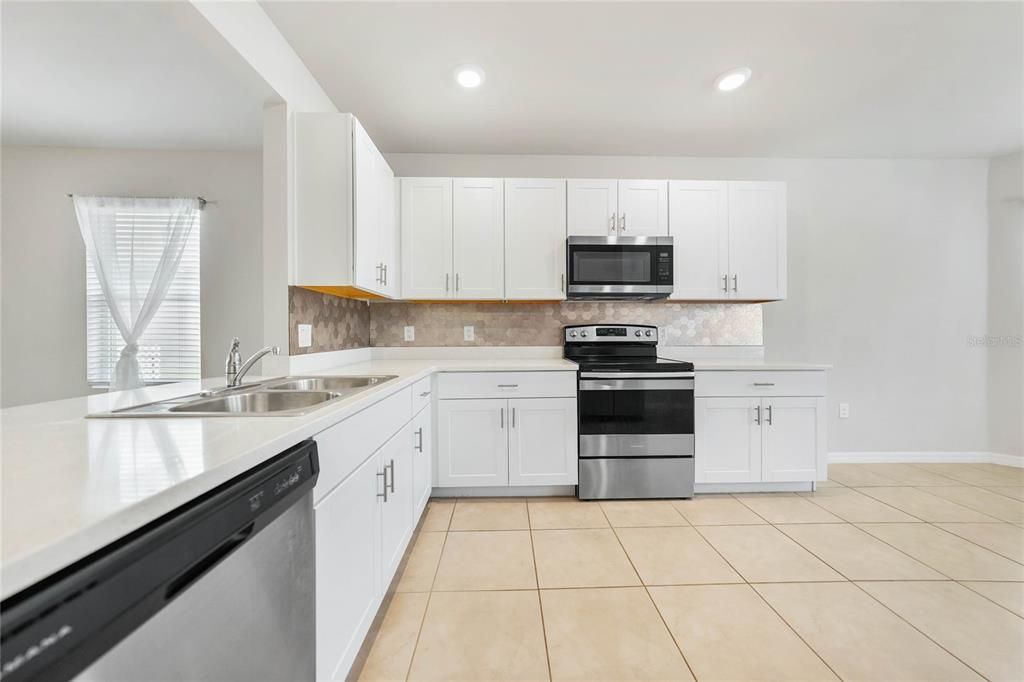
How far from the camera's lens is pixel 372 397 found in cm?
145

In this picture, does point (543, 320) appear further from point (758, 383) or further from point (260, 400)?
point (260, 400)

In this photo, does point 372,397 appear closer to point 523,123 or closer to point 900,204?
point 523,123

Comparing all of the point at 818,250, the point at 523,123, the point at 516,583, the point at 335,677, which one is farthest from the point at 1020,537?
the point at 523,123

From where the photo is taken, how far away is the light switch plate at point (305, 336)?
87.0 inches

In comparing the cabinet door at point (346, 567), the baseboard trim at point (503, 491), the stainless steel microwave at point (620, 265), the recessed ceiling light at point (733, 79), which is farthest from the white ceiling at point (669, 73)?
the baseboard trim at point (503, 491)

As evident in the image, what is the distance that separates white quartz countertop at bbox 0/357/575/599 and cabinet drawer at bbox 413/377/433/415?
36.2 inches

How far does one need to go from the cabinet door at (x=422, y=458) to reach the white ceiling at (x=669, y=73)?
1.85 meters

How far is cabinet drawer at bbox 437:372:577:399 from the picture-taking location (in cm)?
271

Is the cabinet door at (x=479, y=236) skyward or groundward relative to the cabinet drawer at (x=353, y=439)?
skyward

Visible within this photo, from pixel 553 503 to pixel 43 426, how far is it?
7.66 feet

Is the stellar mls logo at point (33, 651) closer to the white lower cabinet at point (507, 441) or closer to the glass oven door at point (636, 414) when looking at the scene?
the white lower cabinet at point (507, 441)

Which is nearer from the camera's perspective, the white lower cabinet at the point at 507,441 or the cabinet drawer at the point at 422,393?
the cabinet drawer at the point at 422,393

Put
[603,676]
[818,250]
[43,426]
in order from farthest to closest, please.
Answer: [818,250] → [603,676] → [43,426]

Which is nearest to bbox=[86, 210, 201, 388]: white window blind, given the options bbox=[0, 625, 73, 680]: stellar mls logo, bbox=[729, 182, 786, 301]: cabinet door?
bbox=[0, 625, 73, 680]: stellar mls logo
